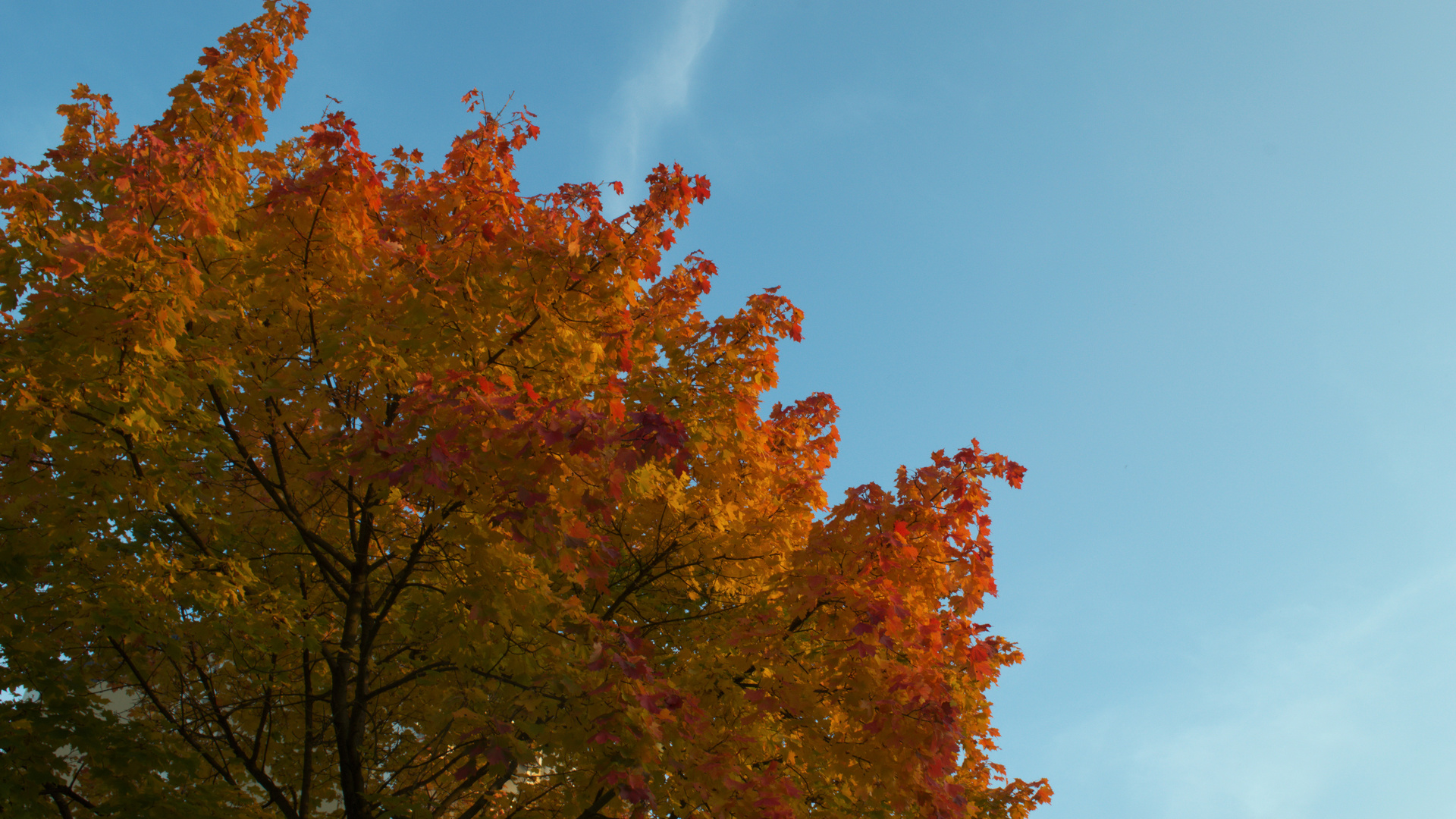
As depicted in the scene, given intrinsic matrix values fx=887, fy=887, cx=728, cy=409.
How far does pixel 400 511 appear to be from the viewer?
A: 661cm

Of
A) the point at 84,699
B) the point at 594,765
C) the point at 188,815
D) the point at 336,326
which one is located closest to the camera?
the point at 594,765

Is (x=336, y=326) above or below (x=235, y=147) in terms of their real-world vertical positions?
below

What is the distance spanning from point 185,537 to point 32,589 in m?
0.94

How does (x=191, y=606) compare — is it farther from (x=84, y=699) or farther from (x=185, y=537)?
(x=84, y=699)

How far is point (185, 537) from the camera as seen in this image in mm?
6309

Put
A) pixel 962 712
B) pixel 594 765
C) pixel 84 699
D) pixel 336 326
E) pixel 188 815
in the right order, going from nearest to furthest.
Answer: pixel 594 765
pixel 336 326
pixel 188 815
pixel 84 699
pixel 962 712

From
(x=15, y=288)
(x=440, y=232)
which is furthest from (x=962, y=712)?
(x=15, y=288)

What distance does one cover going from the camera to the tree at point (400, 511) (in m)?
4.76

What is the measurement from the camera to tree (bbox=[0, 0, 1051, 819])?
4762 mm

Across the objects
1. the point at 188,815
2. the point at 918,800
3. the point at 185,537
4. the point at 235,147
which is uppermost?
the point at 235,147

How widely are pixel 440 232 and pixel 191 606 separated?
296cm

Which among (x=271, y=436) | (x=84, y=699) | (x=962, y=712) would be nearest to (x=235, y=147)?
(x=271, y=436)

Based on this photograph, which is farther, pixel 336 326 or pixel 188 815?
pixel 188 815

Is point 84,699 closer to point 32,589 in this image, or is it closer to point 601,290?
point 32,589
